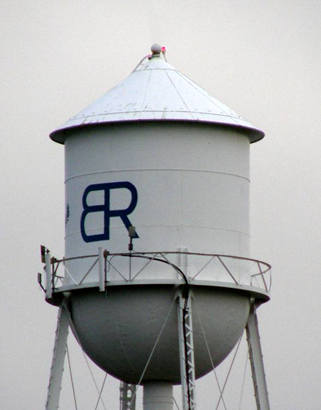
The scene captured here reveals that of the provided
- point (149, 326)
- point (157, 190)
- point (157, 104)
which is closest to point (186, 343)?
point (149, 326)

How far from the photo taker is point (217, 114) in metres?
48.4

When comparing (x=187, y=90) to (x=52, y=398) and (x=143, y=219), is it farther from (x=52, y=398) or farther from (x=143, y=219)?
(x=52, y=398)

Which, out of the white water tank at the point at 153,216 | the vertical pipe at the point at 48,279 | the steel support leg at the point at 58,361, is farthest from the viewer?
the steel support leg at the point at 58,361

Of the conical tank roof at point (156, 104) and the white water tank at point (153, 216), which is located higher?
the conical tank roof at point (156, 104)

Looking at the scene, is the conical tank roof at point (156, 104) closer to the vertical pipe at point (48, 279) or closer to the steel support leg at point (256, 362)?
the vertical pipe at point (48, 279)

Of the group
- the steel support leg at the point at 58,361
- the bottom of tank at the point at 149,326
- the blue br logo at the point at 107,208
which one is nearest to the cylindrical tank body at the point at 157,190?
the blue br logo at the point at 107,208

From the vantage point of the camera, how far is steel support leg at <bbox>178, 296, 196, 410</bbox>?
154 ft

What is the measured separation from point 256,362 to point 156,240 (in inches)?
180

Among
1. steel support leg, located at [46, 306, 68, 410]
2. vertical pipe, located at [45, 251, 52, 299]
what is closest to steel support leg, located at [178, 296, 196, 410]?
steel support leg, located at [46, 306, 68, 410]

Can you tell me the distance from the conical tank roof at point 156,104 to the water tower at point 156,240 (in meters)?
0.05

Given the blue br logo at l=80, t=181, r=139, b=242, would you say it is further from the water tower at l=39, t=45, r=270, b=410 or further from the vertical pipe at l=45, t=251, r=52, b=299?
the vertical pipe at l=45, t=251, r=52, b=299

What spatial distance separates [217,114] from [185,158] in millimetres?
1477

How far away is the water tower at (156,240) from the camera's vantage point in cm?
4725

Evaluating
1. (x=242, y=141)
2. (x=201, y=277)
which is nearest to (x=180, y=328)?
(x=201, y=277)
